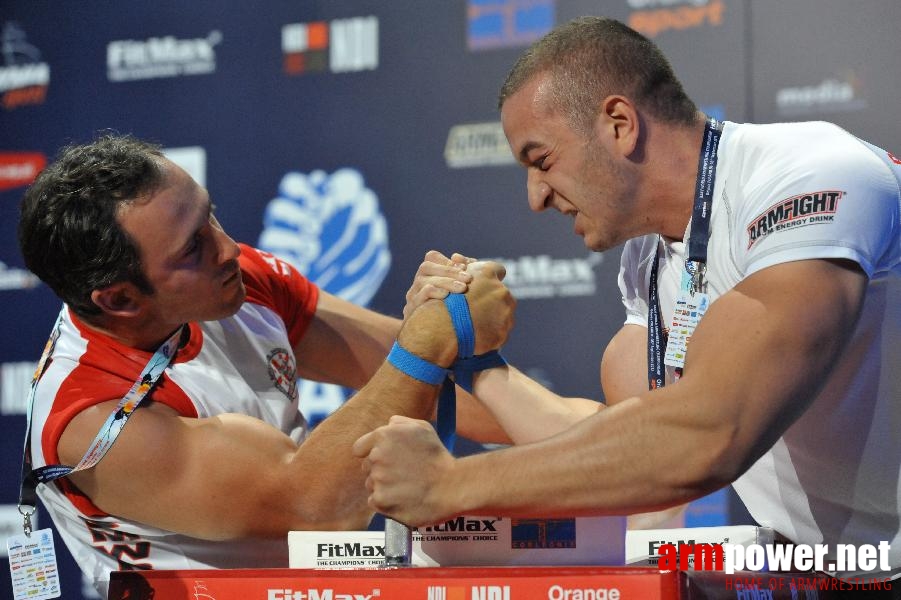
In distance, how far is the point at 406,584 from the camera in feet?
3.35

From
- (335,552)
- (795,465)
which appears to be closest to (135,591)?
(335,552)

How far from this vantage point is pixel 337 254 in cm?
344

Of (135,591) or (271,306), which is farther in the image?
(271,306)

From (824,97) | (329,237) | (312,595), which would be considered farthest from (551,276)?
(312,595)

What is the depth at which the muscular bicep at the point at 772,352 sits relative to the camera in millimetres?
1087

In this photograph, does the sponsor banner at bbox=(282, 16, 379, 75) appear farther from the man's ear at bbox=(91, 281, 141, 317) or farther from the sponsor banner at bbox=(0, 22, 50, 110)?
the man's ear at bbox=(91, 281, 141, 317)

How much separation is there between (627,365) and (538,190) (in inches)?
14.7

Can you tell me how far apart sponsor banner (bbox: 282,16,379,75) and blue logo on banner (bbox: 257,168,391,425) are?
0.38m

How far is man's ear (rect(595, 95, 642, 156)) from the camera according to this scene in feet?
4.80

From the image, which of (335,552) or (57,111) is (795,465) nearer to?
(335,552)

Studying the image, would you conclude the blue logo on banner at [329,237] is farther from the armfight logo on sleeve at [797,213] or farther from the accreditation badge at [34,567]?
the armfight logo on sleeve at [797,213]

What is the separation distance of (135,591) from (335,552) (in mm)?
230

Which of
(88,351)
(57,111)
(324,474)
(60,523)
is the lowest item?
(60,523)

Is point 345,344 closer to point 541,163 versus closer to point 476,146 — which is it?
point 541,163
